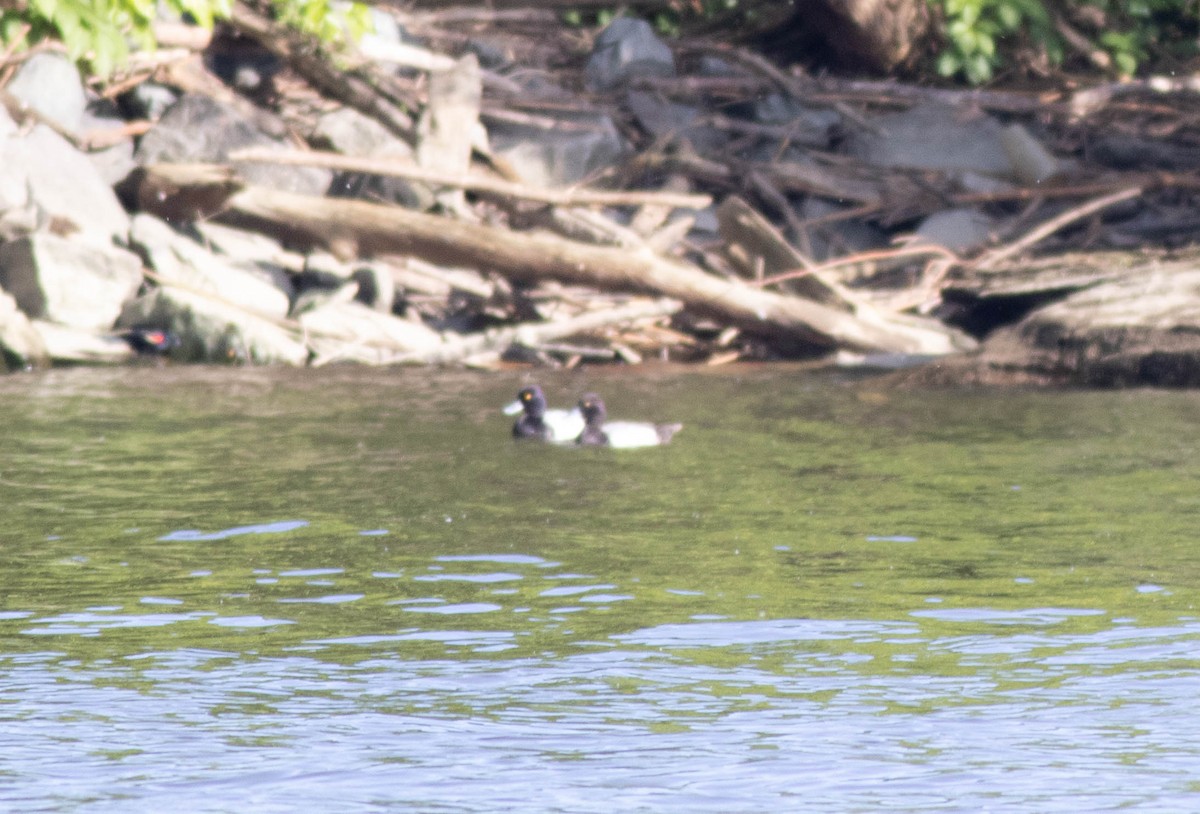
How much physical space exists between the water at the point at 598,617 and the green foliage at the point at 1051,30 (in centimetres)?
966

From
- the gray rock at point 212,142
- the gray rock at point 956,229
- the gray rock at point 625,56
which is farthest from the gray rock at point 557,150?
the gray rock at point 956,229

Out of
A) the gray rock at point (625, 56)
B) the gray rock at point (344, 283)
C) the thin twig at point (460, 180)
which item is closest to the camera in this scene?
the thin twig at point (460, 180)

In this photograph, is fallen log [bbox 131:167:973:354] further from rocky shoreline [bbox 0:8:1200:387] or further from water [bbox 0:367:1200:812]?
water [bbox 0:367:1200:812]

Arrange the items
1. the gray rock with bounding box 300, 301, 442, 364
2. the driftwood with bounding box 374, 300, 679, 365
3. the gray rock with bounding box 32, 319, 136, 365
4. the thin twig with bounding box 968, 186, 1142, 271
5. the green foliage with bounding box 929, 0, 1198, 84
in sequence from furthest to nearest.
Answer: the green foliage with bounding box 929, 0, 1198, 84
the thin twig with bounding box 968, 186, 1142, 271
the gray rock with bounding box 300, 301, 442, 364
the driftwood with bounding box 374, 300, 679, 365
the gray rock with bounding box 32, 319, 136, 365

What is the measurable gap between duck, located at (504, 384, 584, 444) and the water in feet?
0.84

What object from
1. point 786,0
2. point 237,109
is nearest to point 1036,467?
point 237,109

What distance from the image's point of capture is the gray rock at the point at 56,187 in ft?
64.1

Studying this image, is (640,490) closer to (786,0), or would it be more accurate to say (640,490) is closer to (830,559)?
(830,559)

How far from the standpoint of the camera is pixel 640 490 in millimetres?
11648

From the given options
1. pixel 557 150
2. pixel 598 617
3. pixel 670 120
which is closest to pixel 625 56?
pixel 670 120

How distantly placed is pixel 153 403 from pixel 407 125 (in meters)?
6.23

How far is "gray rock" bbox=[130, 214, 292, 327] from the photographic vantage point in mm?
19281

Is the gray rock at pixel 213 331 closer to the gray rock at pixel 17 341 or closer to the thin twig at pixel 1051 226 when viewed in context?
the gray rock at pixel 17 341

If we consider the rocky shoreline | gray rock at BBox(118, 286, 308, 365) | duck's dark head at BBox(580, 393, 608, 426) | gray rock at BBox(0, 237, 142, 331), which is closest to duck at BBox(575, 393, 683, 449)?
duck's dark head at BBox(580, 393, 608, 426)
